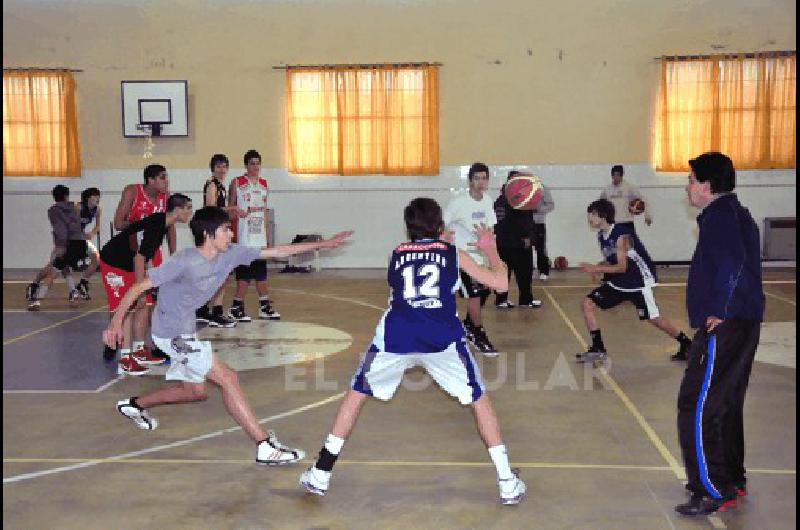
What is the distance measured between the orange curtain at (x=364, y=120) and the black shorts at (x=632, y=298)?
973 cm

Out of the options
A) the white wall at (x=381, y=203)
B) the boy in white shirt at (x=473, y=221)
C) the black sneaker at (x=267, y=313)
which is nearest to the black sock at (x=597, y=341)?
the boy in white shirt at (x=473, y=221)

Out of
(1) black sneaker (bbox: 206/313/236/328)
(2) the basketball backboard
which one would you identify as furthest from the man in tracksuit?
(2) the basketball backboard

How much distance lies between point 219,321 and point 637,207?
8.42m

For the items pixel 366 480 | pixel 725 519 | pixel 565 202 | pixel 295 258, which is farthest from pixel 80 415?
pixel 565 202

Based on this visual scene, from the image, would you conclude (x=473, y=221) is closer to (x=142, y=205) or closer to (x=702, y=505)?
(x=142, y=205)

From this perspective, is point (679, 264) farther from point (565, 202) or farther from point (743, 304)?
point (743, 304)

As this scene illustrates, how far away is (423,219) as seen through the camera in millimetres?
5215

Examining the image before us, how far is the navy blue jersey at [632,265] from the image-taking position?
9.07 metres

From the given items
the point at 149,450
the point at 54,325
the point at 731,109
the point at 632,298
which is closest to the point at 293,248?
the point at 149,450

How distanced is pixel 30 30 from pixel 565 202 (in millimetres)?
11670

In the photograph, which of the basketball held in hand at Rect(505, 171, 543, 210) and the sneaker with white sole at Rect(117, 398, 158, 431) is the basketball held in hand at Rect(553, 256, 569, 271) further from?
the sneaker with white sole at Rect(117, 398, 158, 431)

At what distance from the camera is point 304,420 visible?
281 inches

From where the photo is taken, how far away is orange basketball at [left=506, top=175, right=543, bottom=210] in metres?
10.0

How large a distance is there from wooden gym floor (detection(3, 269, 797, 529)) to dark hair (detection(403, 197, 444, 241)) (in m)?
1.55
